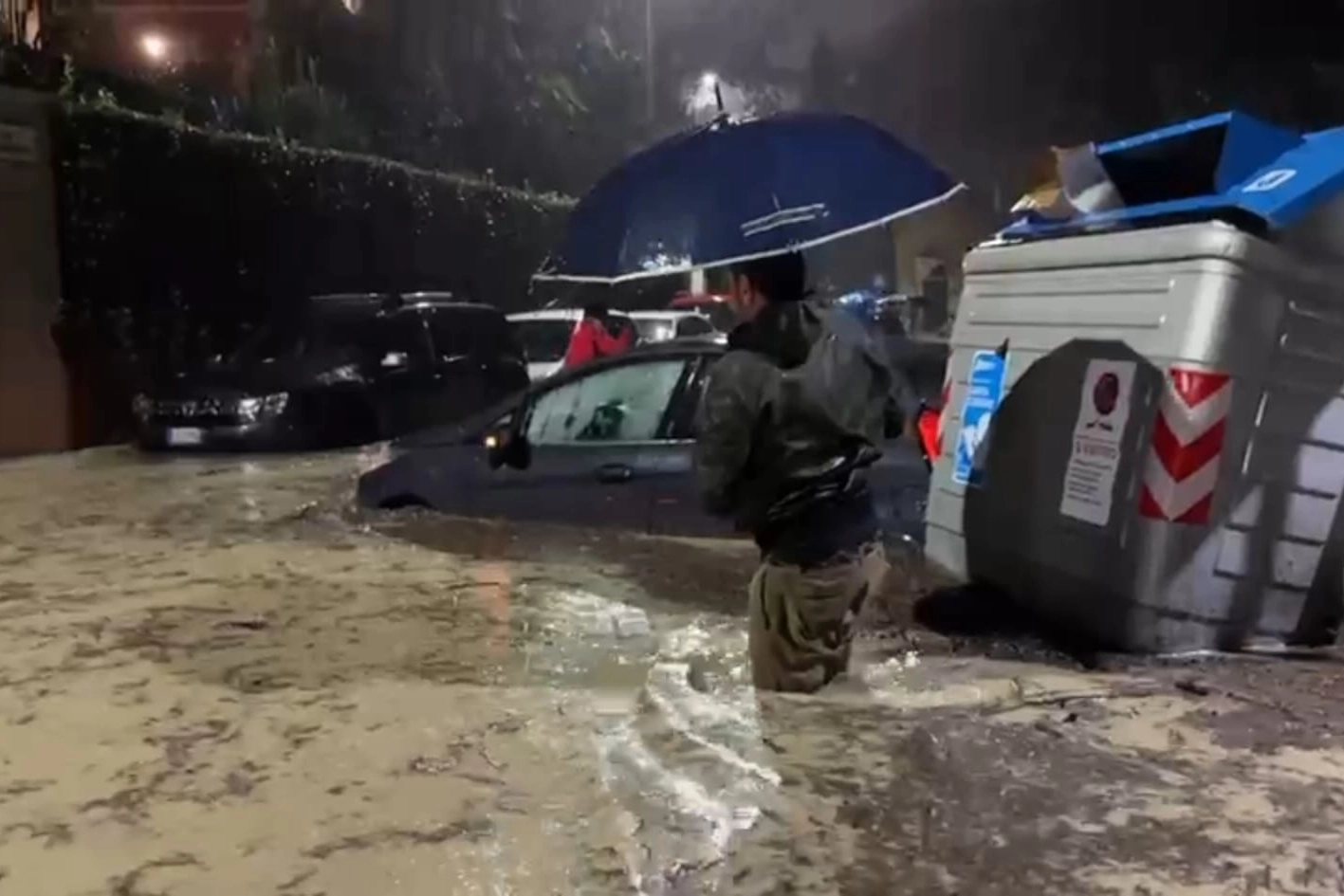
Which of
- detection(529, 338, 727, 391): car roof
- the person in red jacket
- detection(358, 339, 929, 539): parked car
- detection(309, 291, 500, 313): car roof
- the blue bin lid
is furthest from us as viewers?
detection(309, 291, 500, 313): car roof

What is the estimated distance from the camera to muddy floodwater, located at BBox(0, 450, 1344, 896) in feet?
9.72

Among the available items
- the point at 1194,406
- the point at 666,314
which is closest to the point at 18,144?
the point at 666,314

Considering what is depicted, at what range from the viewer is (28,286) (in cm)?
1078

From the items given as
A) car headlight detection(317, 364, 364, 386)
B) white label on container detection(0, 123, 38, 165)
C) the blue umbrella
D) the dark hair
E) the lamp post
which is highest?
the lamp post

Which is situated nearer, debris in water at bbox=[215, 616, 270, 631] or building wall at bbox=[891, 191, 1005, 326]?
debris in water at bbox=[215, 616, 270, 631]

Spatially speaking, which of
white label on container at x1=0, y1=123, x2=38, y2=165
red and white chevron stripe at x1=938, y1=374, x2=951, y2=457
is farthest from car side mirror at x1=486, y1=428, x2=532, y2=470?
white label on container at x1=0, y1=123, x2=38, y2=165

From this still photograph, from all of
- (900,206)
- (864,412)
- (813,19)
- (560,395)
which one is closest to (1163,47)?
(813,19)

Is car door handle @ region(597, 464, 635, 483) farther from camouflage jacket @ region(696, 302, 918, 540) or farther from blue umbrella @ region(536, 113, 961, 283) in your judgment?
camouflage jacket @ region(696, 302, 918, 540)

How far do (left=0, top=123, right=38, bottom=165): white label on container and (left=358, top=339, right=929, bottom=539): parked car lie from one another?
18.1ft

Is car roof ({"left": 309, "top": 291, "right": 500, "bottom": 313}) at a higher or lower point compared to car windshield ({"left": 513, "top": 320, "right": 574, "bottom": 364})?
higher

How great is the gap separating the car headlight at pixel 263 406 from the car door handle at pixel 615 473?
4870 millimetres

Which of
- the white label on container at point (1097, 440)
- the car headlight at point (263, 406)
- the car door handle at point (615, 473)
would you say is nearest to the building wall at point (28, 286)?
the car headlight at point (263, 406)

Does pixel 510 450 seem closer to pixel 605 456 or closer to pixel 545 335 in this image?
pixel 605 456

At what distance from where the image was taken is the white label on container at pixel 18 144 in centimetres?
1055
